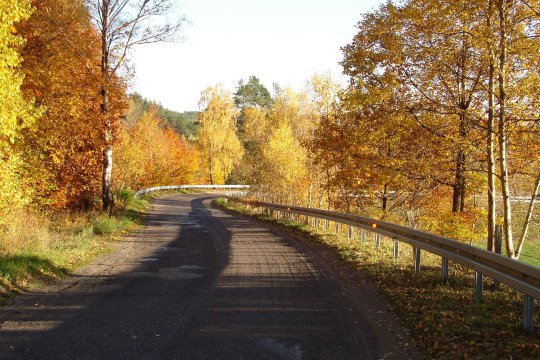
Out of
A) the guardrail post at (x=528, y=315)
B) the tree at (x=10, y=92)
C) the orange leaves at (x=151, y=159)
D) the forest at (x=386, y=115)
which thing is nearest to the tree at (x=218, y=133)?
the orange leaves at (x=151, y=159)

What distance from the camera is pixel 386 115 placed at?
14102 mm

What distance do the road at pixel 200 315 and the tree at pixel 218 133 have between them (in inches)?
1899

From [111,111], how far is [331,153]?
926cm

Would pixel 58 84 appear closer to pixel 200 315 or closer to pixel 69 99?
pixel 69 99

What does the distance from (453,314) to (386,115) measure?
9245mm

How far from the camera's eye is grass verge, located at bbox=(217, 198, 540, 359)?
474 cm

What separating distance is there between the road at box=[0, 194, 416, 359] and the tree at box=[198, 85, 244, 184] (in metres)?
48.2

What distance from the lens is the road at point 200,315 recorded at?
16.1 ft

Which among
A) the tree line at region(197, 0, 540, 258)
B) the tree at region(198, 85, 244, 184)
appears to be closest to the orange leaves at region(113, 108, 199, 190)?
the tree at region(198, 85, 244, 184)

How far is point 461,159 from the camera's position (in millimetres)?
13977

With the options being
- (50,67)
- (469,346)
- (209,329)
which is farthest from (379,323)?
(50,67)

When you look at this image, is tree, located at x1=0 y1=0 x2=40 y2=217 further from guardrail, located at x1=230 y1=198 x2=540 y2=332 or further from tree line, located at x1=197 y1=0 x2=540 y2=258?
tree line, located at x1=197 y1=0 x2=540 y2=258

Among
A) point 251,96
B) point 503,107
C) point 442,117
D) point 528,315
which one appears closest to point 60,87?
point 442,117

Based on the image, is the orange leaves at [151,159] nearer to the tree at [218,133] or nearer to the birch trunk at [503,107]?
the tree at [218,133]
